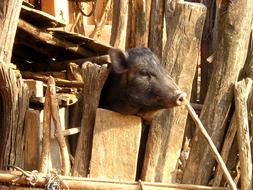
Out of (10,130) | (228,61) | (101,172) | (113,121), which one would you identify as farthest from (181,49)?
(10,130)

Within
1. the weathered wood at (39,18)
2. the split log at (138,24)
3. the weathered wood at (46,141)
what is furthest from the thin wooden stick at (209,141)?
the weathered wood at (39,18)

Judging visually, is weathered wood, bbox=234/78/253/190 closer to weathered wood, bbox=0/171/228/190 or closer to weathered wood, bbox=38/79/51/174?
weathered wood, bbox=0/171/228/190

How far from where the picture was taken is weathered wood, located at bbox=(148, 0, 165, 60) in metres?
4.71

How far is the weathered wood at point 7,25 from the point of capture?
167 inches

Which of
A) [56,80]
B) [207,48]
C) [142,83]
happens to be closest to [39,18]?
[56,80]

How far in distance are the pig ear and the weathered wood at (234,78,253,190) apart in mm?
836

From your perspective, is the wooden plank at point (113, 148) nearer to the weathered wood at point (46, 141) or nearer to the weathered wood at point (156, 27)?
the weathered wood at point (46, 141)

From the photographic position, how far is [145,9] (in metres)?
5.45

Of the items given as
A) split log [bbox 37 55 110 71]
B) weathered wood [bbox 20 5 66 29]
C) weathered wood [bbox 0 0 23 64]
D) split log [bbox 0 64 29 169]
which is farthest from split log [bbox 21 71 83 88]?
split log [bbox 0 64 29 169]

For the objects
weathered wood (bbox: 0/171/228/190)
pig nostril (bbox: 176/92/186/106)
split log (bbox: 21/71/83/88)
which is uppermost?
split log (bbox: 21/71/83/88)

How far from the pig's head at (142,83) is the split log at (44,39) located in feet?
4.55

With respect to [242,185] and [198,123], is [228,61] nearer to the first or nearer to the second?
[198,123]

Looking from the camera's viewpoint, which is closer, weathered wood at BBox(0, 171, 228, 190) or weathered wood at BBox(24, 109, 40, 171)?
weathered wood at BBox(0, 171, 228, 190)

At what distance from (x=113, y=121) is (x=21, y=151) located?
2.16 feet
